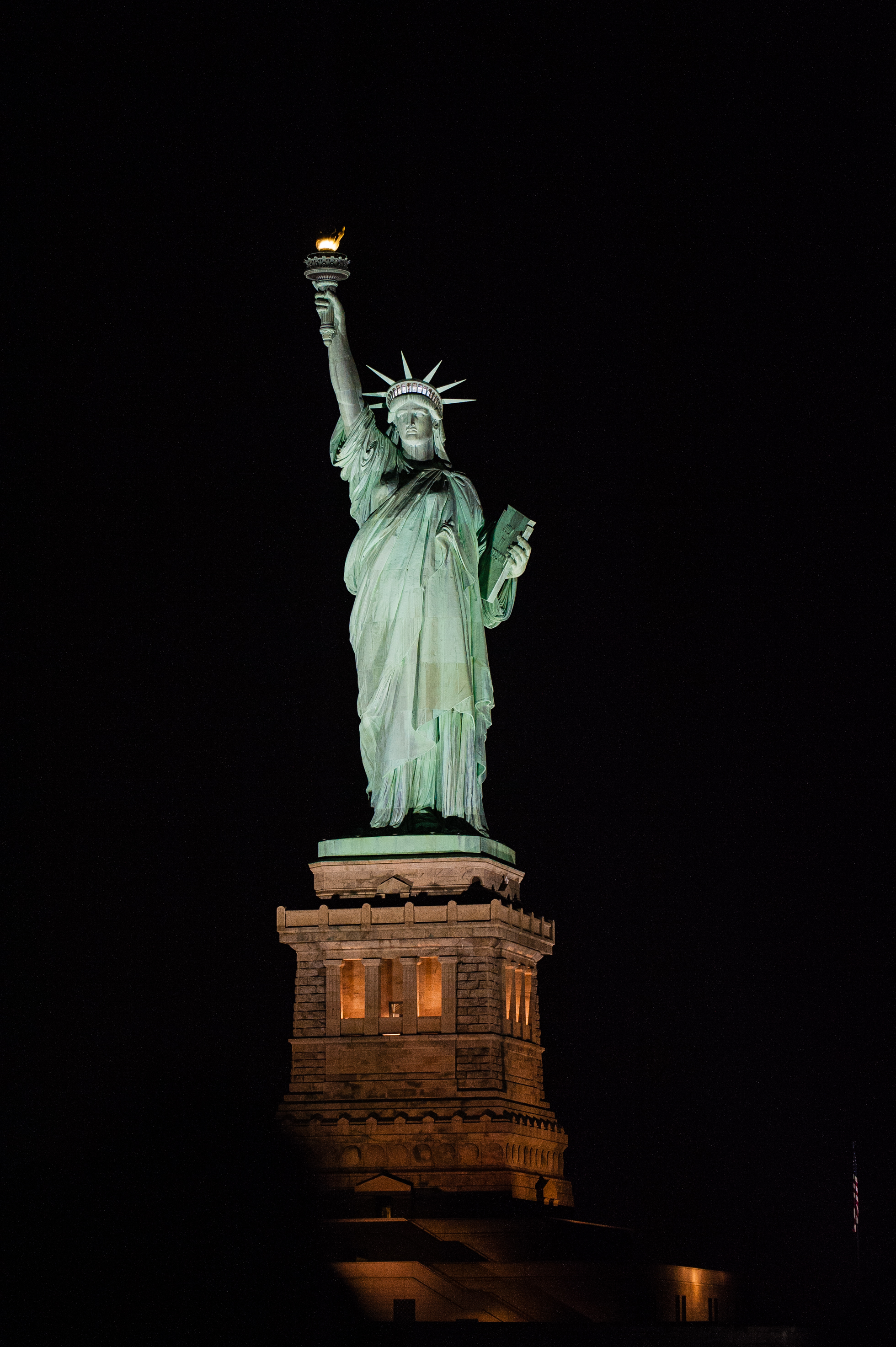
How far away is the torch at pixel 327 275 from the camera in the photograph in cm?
4647

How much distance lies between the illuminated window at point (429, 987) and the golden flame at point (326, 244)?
11170 mm

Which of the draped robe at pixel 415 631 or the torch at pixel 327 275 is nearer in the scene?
the draped robe at pixel 415 631

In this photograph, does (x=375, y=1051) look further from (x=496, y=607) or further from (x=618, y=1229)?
(x=496, y=607)

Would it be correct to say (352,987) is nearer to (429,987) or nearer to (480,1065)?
(429,987)

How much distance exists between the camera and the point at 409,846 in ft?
149


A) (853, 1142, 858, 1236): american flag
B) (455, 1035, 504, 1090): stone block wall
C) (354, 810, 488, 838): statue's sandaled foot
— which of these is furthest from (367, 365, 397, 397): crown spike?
(853, 1142, 858, 1236): american flag

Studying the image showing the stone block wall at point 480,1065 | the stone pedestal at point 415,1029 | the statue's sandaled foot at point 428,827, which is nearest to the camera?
the stone pedestal at point 415,1029

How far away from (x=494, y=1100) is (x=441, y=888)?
3.34 meters

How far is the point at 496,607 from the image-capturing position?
4797cm

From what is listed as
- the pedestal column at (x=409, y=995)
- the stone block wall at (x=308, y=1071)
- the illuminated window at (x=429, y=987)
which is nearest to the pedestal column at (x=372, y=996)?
the pedestal column at (x=409, y=995)

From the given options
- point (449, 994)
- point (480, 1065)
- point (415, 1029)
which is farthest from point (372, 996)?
point (480, 1065)

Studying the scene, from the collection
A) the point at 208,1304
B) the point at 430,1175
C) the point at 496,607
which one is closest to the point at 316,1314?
the point at 208,1304

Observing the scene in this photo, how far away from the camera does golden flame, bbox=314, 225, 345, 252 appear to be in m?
46.9

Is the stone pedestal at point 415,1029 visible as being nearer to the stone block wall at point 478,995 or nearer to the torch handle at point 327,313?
the stone block wall at point 478,995
